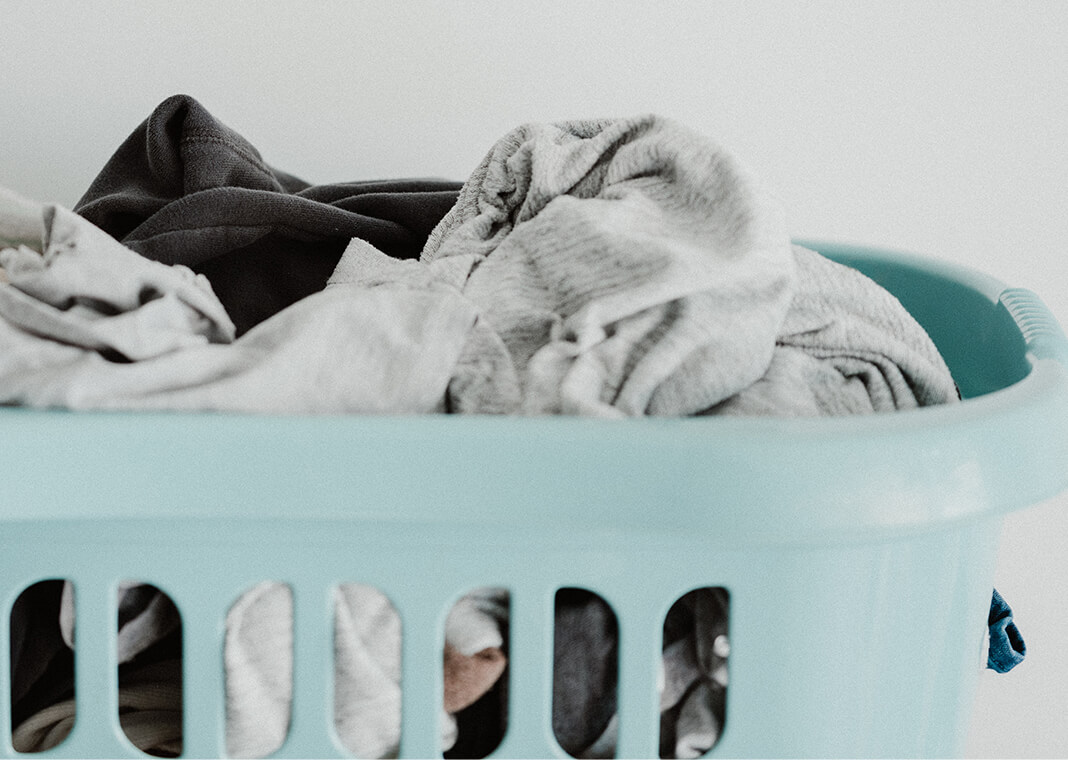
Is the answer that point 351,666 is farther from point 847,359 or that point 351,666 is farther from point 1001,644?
point 1001,644

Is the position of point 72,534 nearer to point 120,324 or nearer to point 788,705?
point 120,324

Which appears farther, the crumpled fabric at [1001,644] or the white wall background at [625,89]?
the white wall background at [625,89]

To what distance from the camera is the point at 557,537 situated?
0.37 m

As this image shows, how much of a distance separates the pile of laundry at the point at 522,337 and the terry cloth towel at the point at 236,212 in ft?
0.18

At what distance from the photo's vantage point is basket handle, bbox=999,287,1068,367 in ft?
1.54

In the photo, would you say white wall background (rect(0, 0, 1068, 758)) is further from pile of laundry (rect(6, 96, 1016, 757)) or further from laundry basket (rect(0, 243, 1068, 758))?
laundry basket (rect(0, 243, 1068, 758))

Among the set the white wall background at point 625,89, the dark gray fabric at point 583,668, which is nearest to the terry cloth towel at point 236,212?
the white wall background at point 625,89

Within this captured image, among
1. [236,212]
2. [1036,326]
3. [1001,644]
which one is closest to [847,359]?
[1036,326]

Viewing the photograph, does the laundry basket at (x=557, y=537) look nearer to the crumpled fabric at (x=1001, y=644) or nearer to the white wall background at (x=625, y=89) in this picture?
the crumpled fabric at (x=1001, y=644)

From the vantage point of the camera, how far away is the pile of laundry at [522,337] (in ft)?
1.30

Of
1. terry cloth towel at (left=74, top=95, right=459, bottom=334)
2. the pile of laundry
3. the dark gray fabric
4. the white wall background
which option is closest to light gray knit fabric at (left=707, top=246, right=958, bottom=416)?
the pile of laundry

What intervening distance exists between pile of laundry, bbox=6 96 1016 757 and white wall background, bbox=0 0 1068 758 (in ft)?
1.00

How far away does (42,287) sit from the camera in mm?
418

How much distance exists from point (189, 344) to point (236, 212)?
8.3 inches
